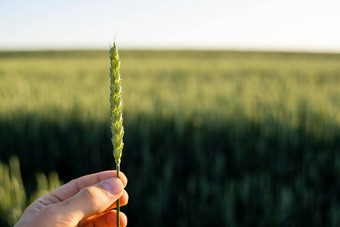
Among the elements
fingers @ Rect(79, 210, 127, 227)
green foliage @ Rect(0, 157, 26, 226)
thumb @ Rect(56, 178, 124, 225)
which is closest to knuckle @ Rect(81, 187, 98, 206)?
thumb @ Rect(56, 178, 124, 225)

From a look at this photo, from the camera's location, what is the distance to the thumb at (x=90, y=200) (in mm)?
626

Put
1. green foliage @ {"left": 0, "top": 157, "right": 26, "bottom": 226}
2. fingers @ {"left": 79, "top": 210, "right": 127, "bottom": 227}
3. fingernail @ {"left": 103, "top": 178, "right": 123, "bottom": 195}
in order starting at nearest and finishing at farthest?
fingernail @ {"left": 103, "top": 178, "right": 123, "bottom": 195}, fingers @ {"left": 79, "top": 210, "right": 127, "bottom": 227}, green foliage @ {"left": 0, "top": 157, "right": 26, "bottom": 226}

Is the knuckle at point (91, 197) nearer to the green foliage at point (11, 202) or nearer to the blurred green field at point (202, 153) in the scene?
the green foliage at point (11, 202)

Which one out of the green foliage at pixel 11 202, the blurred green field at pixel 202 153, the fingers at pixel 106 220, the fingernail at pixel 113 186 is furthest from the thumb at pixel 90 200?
the blurred green field at pixel 202 153

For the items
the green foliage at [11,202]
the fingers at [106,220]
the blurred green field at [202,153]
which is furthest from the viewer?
the blurred green field at [202,153]

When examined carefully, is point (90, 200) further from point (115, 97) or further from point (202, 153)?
point (202, 153)

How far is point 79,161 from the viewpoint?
2.17 meters

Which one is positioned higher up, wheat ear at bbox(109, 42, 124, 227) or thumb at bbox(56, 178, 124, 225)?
wheat ear at bbox(109, 42, 124, 227)

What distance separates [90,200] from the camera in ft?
2.08

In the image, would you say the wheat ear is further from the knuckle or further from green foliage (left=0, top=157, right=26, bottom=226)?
green foliage (left=0, top=157, right=26, bottom=226)

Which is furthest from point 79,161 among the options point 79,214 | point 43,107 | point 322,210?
point 79,214

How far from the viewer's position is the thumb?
626 millimetres

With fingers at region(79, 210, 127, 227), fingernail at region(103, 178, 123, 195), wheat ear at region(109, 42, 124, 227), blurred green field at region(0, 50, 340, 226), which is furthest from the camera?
blurred green field at region(0, 50, 340, 226)

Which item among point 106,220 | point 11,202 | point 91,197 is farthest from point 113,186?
point 11,202
